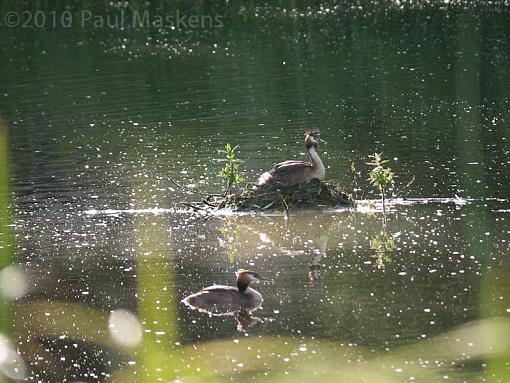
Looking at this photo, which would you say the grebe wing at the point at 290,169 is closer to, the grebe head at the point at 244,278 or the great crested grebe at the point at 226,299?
the grebe head at the point at 244,278

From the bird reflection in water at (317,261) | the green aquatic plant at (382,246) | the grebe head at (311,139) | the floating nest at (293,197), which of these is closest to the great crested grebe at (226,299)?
the bird reflection in water at (317,261)

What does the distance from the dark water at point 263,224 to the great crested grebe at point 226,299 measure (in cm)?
19

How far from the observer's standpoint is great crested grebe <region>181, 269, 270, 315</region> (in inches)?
521

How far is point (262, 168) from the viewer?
21594mm

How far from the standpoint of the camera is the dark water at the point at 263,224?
1180cm

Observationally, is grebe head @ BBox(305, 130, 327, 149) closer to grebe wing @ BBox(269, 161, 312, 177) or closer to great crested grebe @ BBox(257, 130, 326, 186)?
great crested grebe @ BBox(257, 130, 326, 186)

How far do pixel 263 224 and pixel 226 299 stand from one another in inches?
167

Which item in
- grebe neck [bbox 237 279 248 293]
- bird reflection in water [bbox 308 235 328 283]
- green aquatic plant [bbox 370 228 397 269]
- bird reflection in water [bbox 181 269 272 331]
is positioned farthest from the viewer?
green aquatic plant [bbox 370 228 397 269]

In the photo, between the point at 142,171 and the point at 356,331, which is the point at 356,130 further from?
the point at 356,331

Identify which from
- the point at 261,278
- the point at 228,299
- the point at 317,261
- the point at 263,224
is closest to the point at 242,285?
the point at 228,299

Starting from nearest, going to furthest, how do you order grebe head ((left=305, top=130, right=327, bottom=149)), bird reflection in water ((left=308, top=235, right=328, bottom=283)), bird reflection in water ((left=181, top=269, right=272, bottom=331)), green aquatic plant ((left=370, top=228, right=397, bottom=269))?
bird reflection in water ((left=181, top=269, right=272, bottom=331)) < bird reflection in water ((left=308, top=235, right=328, bottom=283)) < green aquatic plant ((left=370, top=228, right=397, bottom=269)) < grebe head ((left=305, top=130, right=327, bottom=149))

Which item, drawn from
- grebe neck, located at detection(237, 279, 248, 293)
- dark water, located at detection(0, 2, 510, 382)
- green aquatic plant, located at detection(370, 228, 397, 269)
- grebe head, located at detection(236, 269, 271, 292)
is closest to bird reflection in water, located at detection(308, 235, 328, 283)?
dark water, located at detection(0, 2, 510, 382)

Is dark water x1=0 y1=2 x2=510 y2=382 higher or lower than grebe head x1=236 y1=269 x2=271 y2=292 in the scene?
lower

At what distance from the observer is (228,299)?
523 inches
